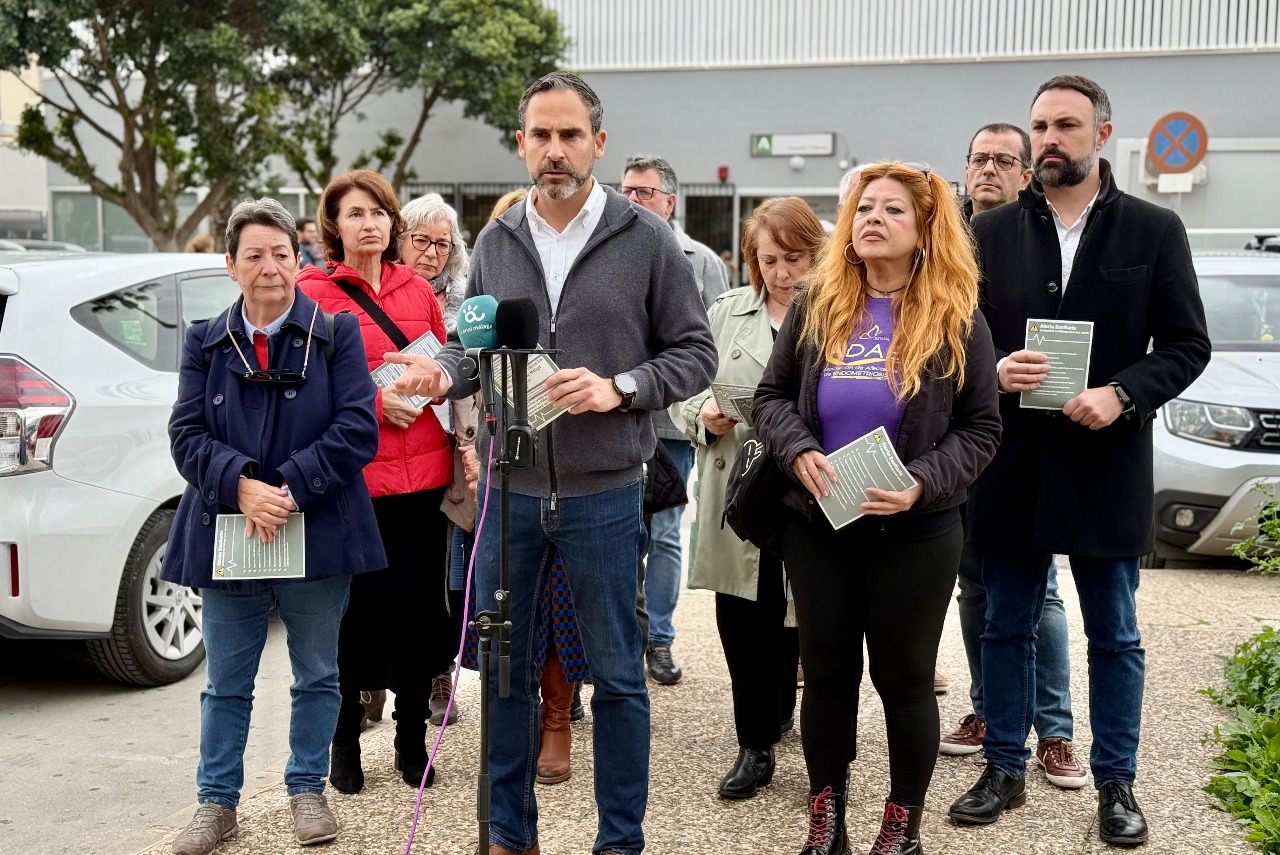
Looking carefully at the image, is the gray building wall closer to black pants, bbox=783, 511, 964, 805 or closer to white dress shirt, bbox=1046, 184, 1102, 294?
white dress shirt, bbox=1046, 184, 1102, 294

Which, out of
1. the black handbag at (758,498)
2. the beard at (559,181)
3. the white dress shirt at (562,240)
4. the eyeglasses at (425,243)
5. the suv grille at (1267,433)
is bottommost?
the suv grille at (1267,433)

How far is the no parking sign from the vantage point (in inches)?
460

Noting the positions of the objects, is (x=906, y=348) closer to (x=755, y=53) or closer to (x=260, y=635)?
(x=260, y=635)

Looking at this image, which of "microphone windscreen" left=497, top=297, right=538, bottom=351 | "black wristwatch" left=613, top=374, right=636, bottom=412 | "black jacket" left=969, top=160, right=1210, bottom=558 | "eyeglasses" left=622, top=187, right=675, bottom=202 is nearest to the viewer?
"microphone windscreen" left=497, top=297, right=538, bottom=351

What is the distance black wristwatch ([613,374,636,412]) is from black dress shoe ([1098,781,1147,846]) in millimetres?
1944

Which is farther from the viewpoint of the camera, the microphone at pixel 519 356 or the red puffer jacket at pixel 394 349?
the red puffer jacket at pixel 394 349

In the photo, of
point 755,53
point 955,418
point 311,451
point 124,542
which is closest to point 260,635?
point 311,451

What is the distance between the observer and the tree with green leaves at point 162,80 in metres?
20.9

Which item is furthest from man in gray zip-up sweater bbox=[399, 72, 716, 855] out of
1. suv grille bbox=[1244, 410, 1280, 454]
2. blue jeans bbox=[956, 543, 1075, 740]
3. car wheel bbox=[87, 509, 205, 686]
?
suv grille bbox=[1244, 410, 1280, 454]

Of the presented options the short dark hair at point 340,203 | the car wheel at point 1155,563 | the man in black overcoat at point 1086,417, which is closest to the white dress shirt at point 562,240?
the short dark hair at point 340,203

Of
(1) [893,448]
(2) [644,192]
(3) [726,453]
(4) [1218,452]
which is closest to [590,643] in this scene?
(1) [893,448]

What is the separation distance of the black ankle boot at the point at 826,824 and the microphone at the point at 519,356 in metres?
1.39

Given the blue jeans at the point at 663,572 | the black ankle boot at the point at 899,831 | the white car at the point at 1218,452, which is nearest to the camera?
the black ankle boot at the point at 899,831

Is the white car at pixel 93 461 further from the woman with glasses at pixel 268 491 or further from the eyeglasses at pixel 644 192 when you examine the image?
the eyeglasses at pixel 644 192
